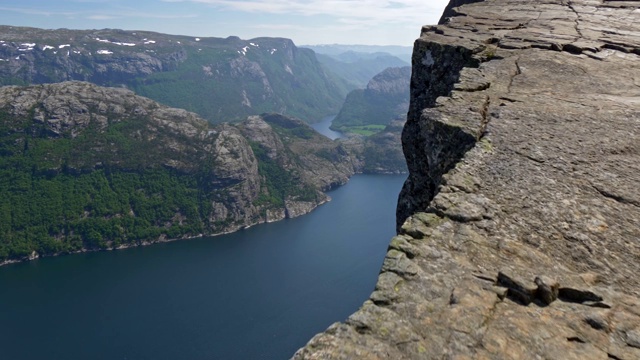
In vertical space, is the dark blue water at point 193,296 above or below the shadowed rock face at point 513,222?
below

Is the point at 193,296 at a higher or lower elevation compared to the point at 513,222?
lower

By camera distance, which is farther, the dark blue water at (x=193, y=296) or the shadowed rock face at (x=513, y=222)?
the dark blue water at (x=193, y=296)

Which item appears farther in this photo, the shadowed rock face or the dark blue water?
the dark blue water

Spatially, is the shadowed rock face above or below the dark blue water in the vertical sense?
above

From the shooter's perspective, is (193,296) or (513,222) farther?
(193,296)

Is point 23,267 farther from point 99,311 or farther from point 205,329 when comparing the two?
point 205,329
